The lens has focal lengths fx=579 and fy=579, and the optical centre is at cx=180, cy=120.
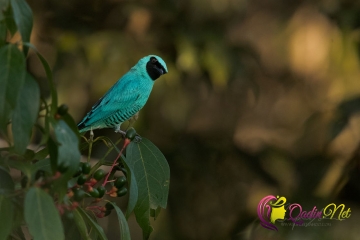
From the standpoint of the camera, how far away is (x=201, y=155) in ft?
10.8

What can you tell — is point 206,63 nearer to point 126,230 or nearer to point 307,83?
point 307,83

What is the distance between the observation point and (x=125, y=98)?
113 centimetres

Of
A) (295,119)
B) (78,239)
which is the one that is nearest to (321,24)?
(295,119)

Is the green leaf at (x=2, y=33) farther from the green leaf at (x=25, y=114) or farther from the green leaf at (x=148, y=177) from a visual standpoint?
the green leaf at (x=148, y=177)

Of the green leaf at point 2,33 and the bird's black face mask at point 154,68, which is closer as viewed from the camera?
the green leaf at point 2,33

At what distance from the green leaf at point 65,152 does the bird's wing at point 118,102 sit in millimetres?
319

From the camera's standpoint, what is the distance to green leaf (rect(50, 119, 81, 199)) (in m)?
0.77

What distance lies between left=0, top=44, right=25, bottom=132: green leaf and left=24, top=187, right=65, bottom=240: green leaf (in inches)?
4.1

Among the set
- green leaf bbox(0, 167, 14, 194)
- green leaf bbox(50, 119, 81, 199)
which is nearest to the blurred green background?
green leaf bbox(0, 167, 14, 194)

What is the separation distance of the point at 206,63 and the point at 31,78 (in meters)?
2.11

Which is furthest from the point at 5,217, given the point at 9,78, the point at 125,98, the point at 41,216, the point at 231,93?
the point at 231,93

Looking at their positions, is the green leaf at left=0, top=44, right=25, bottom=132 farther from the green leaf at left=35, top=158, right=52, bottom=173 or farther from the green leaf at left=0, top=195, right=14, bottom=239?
the green leaf at left=35, top=158, right=52, bottom=173

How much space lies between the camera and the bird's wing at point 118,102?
1.13 m

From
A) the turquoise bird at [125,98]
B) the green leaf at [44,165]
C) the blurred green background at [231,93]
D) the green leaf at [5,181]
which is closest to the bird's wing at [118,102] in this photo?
the turquoise bird at [125,98]
